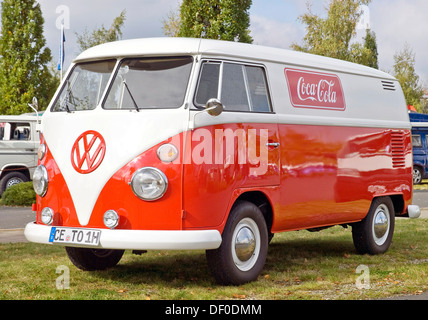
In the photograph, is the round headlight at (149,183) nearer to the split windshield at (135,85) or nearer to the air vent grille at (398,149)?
the split windshield at (135,85)

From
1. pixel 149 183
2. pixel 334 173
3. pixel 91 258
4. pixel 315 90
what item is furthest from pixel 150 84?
pixel 334 173

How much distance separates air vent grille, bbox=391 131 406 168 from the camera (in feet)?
32.7

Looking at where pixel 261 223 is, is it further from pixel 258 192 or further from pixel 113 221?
pixel 113 221

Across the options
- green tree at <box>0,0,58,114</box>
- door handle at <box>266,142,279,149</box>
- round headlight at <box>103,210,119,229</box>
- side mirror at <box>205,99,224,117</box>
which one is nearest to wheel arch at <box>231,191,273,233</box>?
door handle at <box>266,142,279,149</box>

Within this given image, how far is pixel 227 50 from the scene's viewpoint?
7.37 m

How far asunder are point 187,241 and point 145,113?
4.32ft

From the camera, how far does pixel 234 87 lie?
290 inches

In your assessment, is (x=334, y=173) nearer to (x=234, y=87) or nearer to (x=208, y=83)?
(x=234, y=87)

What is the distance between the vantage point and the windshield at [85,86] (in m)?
7.46

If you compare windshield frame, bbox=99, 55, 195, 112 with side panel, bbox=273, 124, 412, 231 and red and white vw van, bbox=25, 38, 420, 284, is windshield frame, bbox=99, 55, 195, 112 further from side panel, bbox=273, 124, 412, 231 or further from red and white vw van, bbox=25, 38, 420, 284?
side panel, bbox=273, 124, 412, 231

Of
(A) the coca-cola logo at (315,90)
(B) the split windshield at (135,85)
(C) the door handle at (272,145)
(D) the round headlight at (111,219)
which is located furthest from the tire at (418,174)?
(D) the round headlight at (111,219)

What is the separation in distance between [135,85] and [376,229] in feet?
14.0

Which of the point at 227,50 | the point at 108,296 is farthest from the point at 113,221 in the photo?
the point at 227,50
